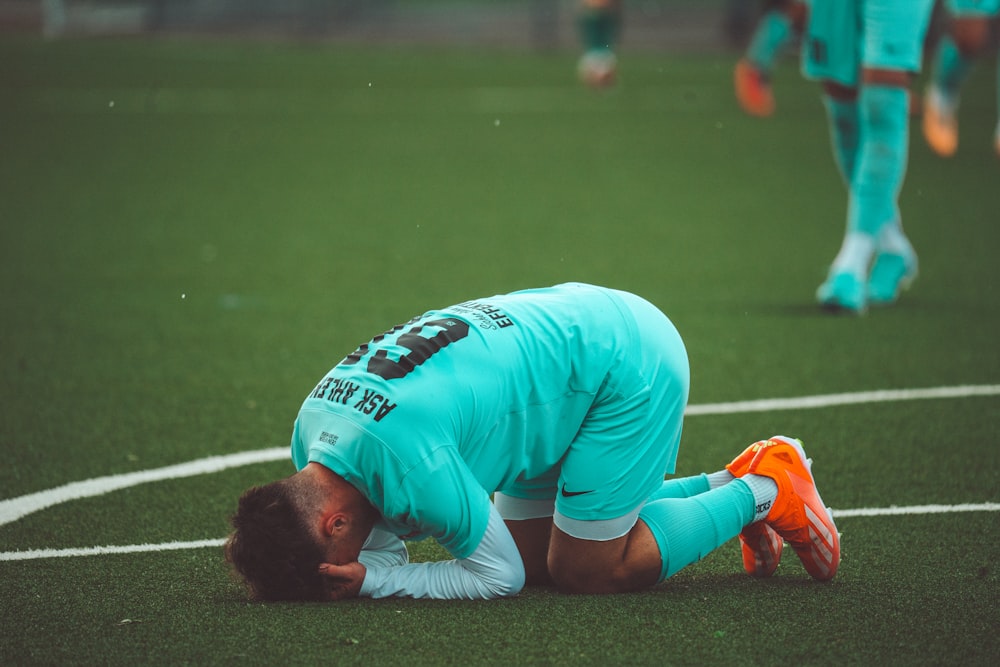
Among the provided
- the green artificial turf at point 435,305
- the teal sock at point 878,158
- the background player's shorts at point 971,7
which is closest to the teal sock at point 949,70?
the green artificial turf at point 435,305

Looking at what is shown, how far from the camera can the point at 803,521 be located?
11.0 ft

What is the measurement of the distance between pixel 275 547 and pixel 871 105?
4317mm

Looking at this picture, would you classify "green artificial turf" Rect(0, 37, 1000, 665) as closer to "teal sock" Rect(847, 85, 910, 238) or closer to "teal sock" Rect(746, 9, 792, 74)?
"teal sock" Rect(847, 85, 910, 238)

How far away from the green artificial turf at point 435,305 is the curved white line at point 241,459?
0.23ft

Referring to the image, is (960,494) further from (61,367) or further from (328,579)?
(61,367)

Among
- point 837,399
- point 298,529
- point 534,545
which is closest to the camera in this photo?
point 298,529

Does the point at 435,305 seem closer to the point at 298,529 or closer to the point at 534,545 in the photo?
the point at 534,545

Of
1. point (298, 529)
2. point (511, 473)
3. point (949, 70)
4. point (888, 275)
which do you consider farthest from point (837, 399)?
point (949, 70)

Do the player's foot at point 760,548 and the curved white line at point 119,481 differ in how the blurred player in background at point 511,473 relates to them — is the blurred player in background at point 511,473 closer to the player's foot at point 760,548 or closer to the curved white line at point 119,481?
the player's foot at point 760,548

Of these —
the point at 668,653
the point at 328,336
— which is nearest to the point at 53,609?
the point at 668,653

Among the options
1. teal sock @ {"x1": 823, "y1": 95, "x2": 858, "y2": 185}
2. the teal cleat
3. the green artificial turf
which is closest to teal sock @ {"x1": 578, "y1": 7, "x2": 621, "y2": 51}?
the green artificial turf

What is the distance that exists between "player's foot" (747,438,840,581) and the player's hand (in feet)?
3.23

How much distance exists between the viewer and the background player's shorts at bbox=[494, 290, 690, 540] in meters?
→ 3.23

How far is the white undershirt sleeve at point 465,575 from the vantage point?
3.09m
